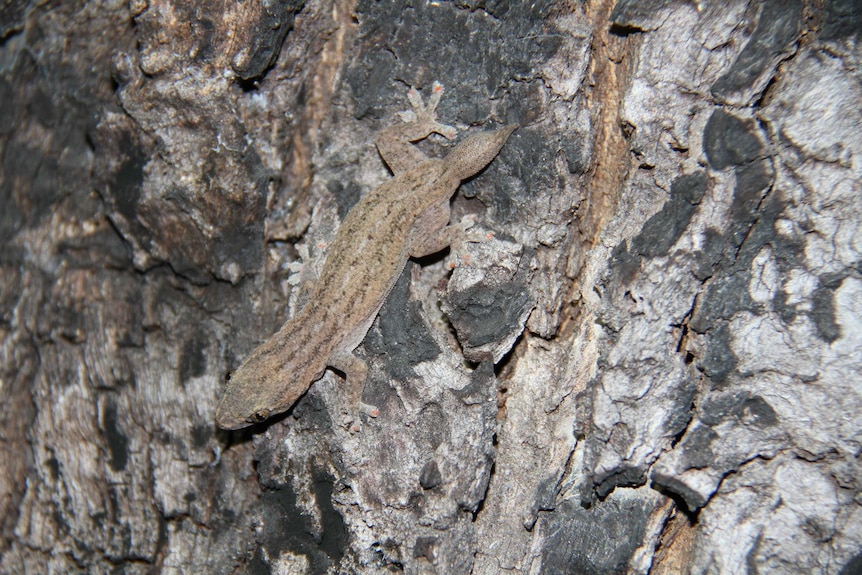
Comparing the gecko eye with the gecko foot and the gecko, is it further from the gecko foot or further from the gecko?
the gecko foot

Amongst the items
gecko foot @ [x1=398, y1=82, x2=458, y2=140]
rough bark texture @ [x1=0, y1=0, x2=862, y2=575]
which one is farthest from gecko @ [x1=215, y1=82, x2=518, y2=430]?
rough bark texture @ [x1=0, y1=0, x2=862, y2=575]

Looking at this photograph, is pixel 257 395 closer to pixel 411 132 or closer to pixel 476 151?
pixel 411 132

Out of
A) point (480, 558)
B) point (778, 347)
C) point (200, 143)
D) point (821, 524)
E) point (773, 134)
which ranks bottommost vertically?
point (480, 558)

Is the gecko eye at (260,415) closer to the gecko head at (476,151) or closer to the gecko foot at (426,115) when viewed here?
the gecko head at (476,151)

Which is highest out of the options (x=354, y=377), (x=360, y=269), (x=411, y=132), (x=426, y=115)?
(x=426, y=115)

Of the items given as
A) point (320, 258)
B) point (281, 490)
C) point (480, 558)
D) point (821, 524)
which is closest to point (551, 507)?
point (480, 558)

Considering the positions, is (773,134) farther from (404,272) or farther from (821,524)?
(404,272)

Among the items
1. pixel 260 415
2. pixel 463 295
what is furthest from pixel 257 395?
pixel 463 295
